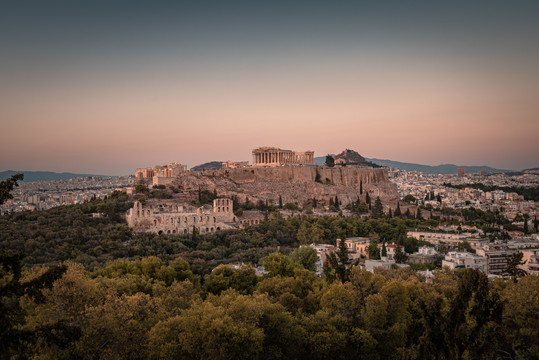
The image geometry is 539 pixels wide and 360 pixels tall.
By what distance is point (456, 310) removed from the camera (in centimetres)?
1439

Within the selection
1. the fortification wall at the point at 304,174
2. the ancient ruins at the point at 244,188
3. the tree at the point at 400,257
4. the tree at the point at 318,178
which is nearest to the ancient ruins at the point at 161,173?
the ancient ruins at the point at 244,188

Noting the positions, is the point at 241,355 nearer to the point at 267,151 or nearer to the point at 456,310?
the point at 456,310

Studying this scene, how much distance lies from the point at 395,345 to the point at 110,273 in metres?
17.3

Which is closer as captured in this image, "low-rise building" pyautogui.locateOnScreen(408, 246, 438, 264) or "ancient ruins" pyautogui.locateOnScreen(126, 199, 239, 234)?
"low-rise building" pyautogui.locateOnScreen(408, 246, 438, 264)

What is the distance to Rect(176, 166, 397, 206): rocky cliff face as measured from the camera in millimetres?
73938

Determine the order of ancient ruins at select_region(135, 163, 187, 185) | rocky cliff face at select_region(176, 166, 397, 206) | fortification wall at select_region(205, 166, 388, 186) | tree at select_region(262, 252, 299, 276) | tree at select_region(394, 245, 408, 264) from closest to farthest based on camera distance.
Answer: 1. tree at select_region(262, 252, 299, 276)
2. tree at select_region(394, 245, 408, 264)
3. ancient ruins at select_region(135, 163, 187, 185)
4. rocky cliff face at select_region(176, 166, 397, 206)
5. fortification wall at select_region(205, 166, 388, 186)

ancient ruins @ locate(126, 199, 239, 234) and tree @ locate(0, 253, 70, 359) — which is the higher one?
tree @ locate(0, 253, 70, 359)

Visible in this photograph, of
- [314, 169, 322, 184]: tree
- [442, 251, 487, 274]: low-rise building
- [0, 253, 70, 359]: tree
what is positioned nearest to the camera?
[0, 253, 70, 359]: tree

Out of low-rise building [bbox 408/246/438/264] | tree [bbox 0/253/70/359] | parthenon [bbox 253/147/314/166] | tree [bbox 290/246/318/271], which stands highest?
parthenon [bbox 253/147/314/166]

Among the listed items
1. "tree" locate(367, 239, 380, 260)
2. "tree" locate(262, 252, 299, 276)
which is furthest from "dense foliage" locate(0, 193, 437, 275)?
"tree" locate(262, 252, 299, 276)

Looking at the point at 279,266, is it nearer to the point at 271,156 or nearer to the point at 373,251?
the point at 373,251

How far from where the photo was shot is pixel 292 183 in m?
85.0

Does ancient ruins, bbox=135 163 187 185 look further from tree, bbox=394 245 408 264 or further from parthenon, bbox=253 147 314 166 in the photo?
tree, bbox=394 245 408 264

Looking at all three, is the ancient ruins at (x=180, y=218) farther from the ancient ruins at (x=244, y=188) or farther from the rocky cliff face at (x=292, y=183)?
the rocky cliff face at (x=292, y=183)
